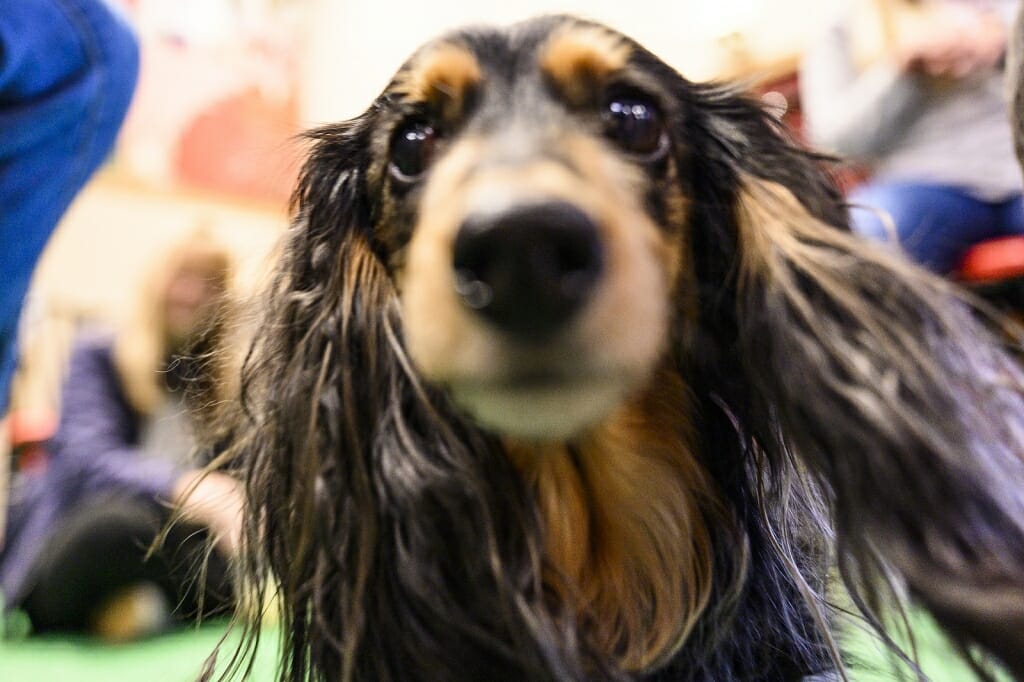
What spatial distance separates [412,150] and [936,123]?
1.15 meters

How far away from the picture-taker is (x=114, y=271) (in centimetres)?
300

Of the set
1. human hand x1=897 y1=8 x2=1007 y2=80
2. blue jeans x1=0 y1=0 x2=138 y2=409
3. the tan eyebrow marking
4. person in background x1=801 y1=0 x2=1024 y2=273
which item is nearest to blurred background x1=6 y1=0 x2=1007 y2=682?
blue jeans x1=0 y1=0 x2=138 y2=409

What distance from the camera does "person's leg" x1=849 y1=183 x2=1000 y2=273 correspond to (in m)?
1.39

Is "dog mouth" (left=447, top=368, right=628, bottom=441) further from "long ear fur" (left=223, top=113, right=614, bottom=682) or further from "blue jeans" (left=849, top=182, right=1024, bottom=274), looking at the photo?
"blue jeans" (left=849, top=182, right=1024, bottom=274)

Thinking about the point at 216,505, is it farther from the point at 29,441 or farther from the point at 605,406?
the point at 29,441

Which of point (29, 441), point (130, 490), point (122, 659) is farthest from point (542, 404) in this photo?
point (29, 441)

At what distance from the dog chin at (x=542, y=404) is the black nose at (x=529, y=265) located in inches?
2.0

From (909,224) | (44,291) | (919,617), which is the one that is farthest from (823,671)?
(44,291)

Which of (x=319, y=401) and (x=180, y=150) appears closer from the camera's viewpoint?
(x=319, y=401)

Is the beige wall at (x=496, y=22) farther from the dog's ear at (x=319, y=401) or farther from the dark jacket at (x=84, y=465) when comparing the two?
the dark jacket at (x=84, y=465)

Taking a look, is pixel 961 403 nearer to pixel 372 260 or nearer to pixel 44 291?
pixel 372 260

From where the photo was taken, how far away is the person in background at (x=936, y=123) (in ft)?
4.39

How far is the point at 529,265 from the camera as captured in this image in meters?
0.54

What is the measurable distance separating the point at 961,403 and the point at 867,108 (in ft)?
3.43
